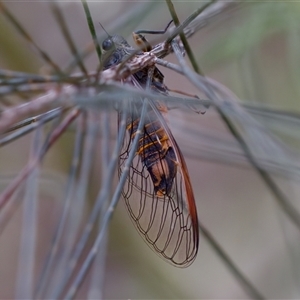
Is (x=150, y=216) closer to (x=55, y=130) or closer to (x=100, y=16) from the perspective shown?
(x=55, y=130)

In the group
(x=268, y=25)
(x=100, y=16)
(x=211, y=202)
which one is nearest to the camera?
(x=268, y=25)

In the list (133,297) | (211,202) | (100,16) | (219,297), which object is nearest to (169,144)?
(100,16)

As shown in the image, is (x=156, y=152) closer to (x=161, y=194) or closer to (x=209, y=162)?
(x=161, y=194)

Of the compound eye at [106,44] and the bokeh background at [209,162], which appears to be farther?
the bokeh background at [209,162]

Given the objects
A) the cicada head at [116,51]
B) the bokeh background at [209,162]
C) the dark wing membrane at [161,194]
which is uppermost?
the bokeh background at [209,162]

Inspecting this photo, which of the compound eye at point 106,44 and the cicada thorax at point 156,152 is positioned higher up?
the compound eye at point 106,44

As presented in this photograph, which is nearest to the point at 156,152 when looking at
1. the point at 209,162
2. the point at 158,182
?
the point at 158,182
